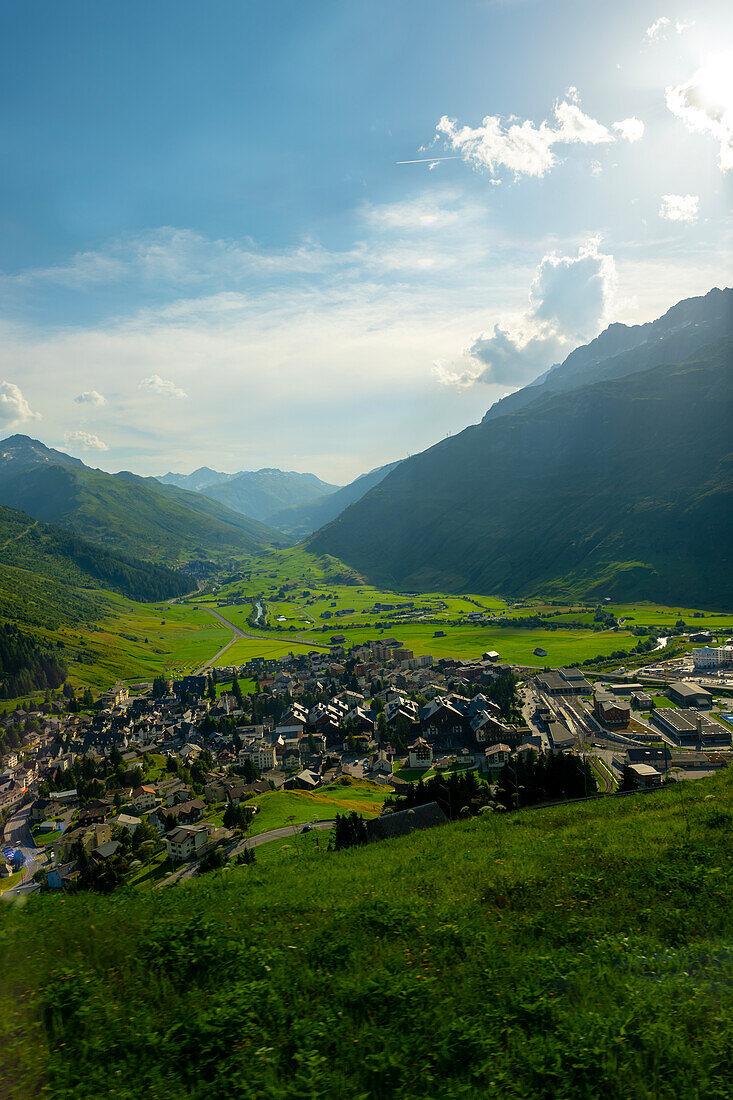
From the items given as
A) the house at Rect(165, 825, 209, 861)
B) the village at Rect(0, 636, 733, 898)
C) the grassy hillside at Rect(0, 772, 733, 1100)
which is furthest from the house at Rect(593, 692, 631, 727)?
the grassy hillside at Rect(0, 772, 733, 1100)

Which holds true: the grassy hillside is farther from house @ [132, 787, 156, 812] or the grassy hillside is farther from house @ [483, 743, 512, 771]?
house @ [132, 787, 156, 812]

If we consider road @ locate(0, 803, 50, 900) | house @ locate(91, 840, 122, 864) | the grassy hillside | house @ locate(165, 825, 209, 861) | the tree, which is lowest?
road @ locate(0, 803, 50, 900)

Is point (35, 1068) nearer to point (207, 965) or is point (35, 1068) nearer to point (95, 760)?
point (207, 965)

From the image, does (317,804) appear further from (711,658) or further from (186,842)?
(711,658)

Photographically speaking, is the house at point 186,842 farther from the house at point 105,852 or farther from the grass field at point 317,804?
the house at point 105,852

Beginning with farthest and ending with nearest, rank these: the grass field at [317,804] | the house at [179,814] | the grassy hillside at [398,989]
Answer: the house at [179,814]
the grass field at [317,804]
the grassy hillside at [398,989]

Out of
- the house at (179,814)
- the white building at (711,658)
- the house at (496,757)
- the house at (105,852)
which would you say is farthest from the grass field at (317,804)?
the white building at (711,658)
